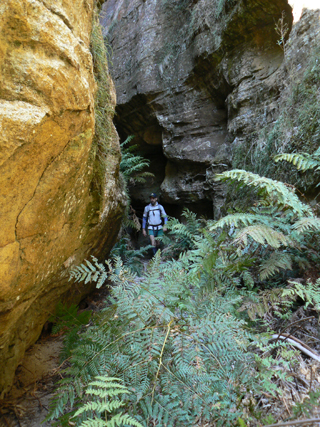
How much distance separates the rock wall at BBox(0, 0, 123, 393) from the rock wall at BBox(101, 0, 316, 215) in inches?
154

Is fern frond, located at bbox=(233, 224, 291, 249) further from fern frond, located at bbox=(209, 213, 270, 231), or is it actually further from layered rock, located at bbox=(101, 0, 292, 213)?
layered rock, located at bbox=(101, 0, 292, 213)

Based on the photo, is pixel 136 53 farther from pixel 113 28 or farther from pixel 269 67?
pixel 269 67

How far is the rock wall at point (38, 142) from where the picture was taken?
1.38 m

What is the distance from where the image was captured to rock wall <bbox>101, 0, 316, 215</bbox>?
5312 millimetres

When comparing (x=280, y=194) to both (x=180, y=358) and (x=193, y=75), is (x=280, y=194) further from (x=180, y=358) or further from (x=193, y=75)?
(x=193, y=75)

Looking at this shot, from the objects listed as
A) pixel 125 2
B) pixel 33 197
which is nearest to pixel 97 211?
pixel 33 197

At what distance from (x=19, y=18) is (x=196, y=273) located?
6.64ft

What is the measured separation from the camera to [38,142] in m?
1.52

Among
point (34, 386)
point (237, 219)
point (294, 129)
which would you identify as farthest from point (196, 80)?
point (34, 386)

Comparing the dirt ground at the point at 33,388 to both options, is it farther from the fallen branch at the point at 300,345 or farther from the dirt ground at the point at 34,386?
the fallen branch at the point at 300,345

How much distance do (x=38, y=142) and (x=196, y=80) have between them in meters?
6.72

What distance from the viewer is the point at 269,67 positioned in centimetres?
531

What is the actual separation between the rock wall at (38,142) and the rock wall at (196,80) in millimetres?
3924

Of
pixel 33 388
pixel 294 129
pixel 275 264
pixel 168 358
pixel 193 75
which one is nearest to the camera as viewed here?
pixel 168 358
